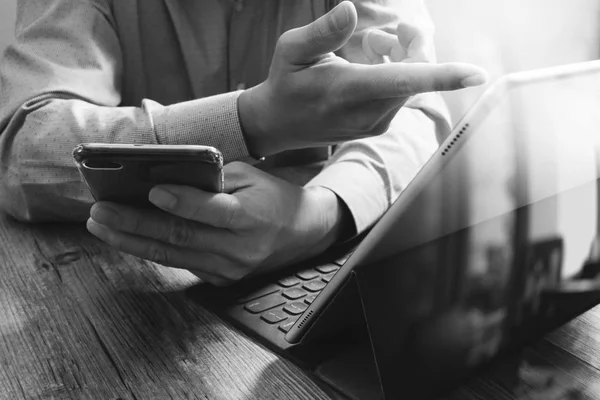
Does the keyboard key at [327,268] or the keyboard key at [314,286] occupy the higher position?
the keyboard key at [314,286]

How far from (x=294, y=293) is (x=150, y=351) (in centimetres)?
17

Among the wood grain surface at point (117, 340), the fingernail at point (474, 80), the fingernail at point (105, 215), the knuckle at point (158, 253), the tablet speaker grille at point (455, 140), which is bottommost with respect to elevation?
the wood grain surface at point (117, 340)

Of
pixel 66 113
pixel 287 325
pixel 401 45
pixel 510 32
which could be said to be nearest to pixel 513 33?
pixel 510 32

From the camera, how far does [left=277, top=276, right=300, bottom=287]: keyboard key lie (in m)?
0.67

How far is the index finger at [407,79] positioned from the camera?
0.47 meters

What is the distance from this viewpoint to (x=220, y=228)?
0.66 meters

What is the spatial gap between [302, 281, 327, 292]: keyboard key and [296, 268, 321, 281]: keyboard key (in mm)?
14

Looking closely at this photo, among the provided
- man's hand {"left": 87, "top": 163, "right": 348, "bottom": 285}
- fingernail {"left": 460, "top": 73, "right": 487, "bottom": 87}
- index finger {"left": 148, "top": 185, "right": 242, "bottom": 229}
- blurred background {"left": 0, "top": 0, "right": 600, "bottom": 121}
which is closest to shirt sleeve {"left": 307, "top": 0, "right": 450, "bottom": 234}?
man's hand {"left": 87, "top": 163, "right": 348, "bottom": 285}

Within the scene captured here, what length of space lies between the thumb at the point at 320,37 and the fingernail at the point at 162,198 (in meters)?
0.20

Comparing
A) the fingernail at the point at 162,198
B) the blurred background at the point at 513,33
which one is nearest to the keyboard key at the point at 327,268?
the fingernail at the point at 162,198

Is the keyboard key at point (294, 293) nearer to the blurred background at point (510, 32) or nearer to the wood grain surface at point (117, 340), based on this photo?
the wood grain surface at point (117, 340)

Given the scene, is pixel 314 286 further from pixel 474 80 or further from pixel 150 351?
pixel 474 80

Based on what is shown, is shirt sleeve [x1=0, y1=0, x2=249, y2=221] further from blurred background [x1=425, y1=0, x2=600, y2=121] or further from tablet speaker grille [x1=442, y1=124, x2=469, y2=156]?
blurred background [x1=425, y1=0, x2=600, y2=121]

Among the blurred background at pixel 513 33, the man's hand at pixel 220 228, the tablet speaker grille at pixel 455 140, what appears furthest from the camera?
the blurred background at pixel 513 33
